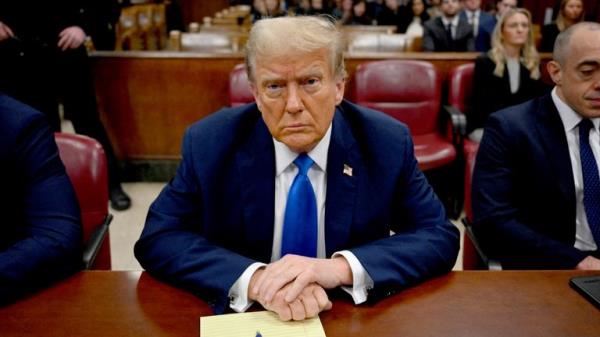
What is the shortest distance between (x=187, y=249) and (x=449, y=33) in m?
5.27

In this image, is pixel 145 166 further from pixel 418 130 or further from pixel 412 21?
pixel 412 21

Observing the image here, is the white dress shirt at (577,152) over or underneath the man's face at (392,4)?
underneath

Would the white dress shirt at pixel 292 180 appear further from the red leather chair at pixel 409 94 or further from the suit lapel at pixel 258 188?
the red leather chair at pixel 409 94

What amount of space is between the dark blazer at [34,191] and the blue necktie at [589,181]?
1555 millimetres

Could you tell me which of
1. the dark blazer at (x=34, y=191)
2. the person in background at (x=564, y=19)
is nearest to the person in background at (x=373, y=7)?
the person in background at (x=564, y=19)

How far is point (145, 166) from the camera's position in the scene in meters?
4.36

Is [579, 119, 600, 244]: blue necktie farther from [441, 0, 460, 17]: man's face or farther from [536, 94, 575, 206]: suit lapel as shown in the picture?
[441, 0, 460, 17]: man's face

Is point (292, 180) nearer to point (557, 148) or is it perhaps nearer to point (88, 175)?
point (88, 175)

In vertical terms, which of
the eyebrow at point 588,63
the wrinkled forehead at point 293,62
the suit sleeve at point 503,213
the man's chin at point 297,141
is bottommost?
the suit sleeve at point 503,213

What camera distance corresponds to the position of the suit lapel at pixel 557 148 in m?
1.86

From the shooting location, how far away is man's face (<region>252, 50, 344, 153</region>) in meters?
1.34

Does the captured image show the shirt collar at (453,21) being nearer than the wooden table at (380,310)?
No

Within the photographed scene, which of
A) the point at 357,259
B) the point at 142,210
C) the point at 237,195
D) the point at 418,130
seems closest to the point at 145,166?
the point at 142,210

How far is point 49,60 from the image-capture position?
11.5 feet
